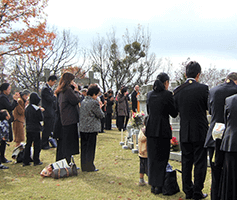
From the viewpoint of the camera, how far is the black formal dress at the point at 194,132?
4.19 metres

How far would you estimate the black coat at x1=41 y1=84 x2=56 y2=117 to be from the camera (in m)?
8.50

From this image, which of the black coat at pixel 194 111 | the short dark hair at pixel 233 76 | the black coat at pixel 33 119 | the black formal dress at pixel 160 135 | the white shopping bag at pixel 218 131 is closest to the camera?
the white shopping bag at pixel 218 131

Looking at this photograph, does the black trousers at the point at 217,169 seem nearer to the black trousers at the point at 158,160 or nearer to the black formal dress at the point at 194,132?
the black formal dress at the point at 194,132

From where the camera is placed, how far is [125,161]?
7.09m

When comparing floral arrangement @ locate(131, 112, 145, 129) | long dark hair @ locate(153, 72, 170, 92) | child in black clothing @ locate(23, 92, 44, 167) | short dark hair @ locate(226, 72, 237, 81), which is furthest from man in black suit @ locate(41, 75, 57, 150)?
short dark hair @ locate(226, 72, 237, 81)

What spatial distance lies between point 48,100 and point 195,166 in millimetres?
5739

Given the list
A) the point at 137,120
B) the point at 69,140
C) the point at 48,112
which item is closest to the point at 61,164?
the point at 69,140

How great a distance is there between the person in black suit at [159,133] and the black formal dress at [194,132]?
25 centimetres

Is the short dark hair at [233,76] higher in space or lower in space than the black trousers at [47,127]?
higher

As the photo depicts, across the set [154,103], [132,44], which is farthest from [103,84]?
[154,103]

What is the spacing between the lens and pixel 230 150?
3.23 m

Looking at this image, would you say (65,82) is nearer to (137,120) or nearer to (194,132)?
(194,132)

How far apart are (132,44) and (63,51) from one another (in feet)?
28.3

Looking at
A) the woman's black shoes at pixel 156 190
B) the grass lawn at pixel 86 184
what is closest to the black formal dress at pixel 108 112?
the grass lawn at pixel 86 184
